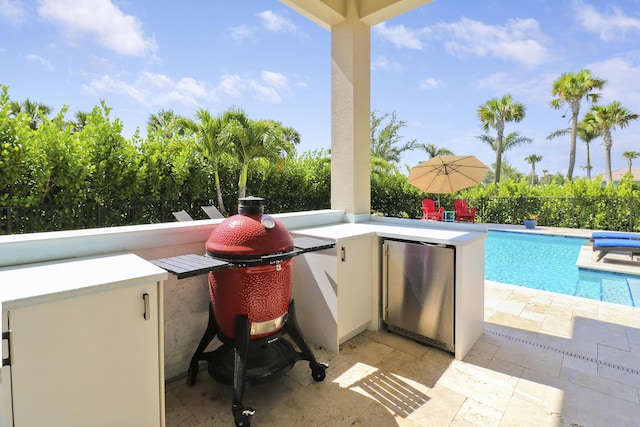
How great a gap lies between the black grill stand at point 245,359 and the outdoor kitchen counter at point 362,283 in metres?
0.54

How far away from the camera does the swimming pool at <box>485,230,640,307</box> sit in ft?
18.9

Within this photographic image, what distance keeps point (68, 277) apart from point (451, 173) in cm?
828

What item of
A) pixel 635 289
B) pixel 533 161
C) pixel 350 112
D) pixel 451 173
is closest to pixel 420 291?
pixel 350 112

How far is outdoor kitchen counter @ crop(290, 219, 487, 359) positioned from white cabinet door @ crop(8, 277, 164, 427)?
5.21 feet

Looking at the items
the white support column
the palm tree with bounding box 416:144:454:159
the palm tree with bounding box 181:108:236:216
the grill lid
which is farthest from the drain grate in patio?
the palm tree with bounding box 416:144:454:159

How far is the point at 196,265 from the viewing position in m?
1.83

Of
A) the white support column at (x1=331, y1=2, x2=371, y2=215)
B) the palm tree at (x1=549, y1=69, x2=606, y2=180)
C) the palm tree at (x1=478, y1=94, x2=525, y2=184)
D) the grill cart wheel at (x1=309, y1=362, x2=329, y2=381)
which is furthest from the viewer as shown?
the palm tree at (x1=478, y1=94, x2=525, y2=184)

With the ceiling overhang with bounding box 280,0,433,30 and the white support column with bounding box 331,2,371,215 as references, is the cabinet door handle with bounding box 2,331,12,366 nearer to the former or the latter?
the white support column with bounding box 331,2,371,215

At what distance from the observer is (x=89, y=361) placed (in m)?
1.45

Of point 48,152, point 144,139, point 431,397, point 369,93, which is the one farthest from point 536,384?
point 144,139

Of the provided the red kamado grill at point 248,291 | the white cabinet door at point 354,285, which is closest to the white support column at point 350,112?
the white cabinet door at point 354,285

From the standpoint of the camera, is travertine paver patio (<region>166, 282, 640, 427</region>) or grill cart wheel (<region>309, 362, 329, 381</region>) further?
grill cart wheel (<region>309, 362, 329, 381</region>)

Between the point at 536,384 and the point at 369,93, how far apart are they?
3.75m

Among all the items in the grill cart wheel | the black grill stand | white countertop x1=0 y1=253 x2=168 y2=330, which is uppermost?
white countertop x1=0 y1=253 x2=168 y2=330
